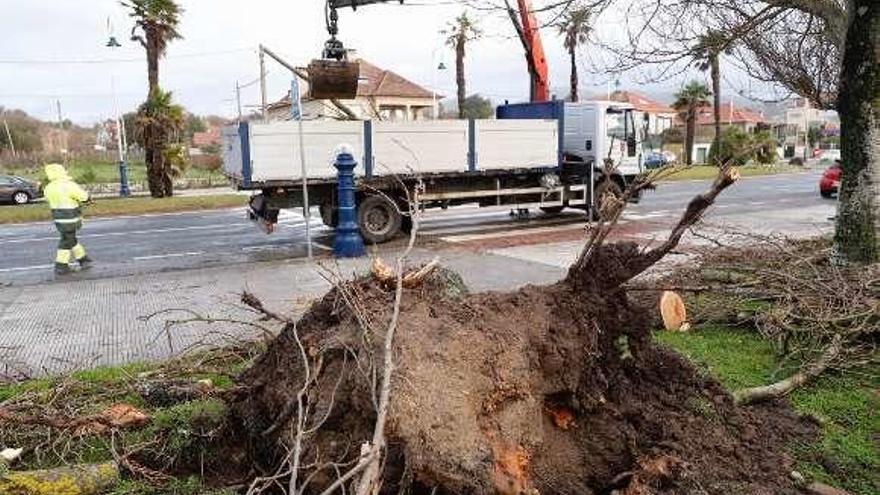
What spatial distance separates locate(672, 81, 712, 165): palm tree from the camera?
45.9 meters

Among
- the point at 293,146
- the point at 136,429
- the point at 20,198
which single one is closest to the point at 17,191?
the point at 20,198

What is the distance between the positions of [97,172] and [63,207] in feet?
119

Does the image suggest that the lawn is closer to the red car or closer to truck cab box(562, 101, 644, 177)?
truck cab box(562, 101, 644, 177)

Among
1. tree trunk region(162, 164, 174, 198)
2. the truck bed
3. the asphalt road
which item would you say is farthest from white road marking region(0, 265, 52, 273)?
tree trunk region(162, 164, 174, 198)

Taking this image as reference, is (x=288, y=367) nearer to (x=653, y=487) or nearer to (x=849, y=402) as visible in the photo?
(x=653, y=487)

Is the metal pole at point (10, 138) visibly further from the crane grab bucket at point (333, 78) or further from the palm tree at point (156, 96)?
the crane grab bucket at point (333, 78)

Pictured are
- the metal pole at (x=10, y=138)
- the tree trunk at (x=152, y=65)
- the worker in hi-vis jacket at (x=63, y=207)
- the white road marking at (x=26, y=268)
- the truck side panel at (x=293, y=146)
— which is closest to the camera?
the worker in hi-vis jacket at (x=63, y=207)

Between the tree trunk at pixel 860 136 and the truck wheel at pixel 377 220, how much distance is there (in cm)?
737

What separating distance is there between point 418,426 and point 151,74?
24719mm

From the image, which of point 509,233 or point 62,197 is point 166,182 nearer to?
point 62,197

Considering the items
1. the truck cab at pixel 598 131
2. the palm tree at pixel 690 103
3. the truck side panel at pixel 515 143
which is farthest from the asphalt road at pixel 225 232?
the palm tree at pixel 690 103

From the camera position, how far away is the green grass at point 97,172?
121 ft

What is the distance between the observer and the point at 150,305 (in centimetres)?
846

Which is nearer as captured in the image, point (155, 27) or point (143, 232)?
point (143, 232)
